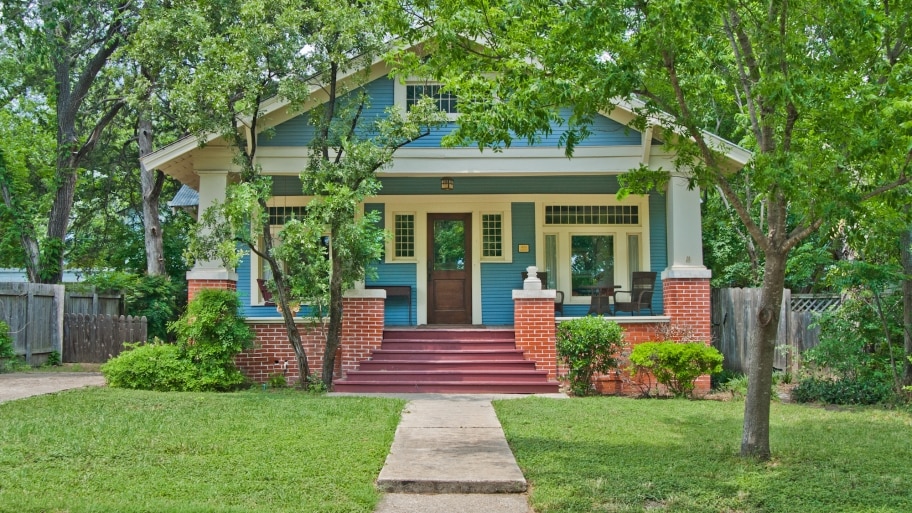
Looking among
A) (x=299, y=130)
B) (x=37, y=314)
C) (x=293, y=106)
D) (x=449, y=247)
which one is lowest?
(x=37, y=314)

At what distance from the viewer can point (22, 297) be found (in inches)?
561

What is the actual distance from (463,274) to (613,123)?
3655 millimetres

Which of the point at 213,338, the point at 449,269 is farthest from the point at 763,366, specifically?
the point at 449,269

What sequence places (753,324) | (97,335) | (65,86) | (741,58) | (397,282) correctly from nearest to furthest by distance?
(741,58) → (753,324) → (397,282) → (97,335) → (65,86)

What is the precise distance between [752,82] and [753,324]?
6.79 meters

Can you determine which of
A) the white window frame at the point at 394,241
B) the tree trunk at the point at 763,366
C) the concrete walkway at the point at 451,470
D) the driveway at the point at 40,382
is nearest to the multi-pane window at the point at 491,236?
the white window frame at the point at 394,241

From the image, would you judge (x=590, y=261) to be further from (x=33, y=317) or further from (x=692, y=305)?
(x=33, y=317)

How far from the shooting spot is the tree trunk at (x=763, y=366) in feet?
21.2

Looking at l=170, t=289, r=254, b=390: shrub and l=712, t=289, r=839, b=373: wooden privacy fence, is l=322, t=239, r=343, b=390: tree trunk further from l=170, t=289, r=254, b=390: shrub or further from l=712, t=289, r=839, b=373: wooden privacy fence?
l=712, t=289, r=839, b=373: wooden privacy fence

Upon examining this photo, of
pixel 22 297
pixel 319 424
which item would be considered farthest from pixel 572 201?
pixel 22 297

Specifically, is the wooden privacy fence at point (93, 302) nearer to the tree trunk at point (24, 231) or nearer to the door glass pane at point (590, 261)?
the tree trunk at point (24, 231)

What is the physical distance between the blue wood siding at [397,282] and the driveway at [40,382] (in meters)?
4.66

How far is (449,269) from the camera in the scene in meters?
14.1

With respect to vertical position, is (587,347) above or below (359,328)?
below
